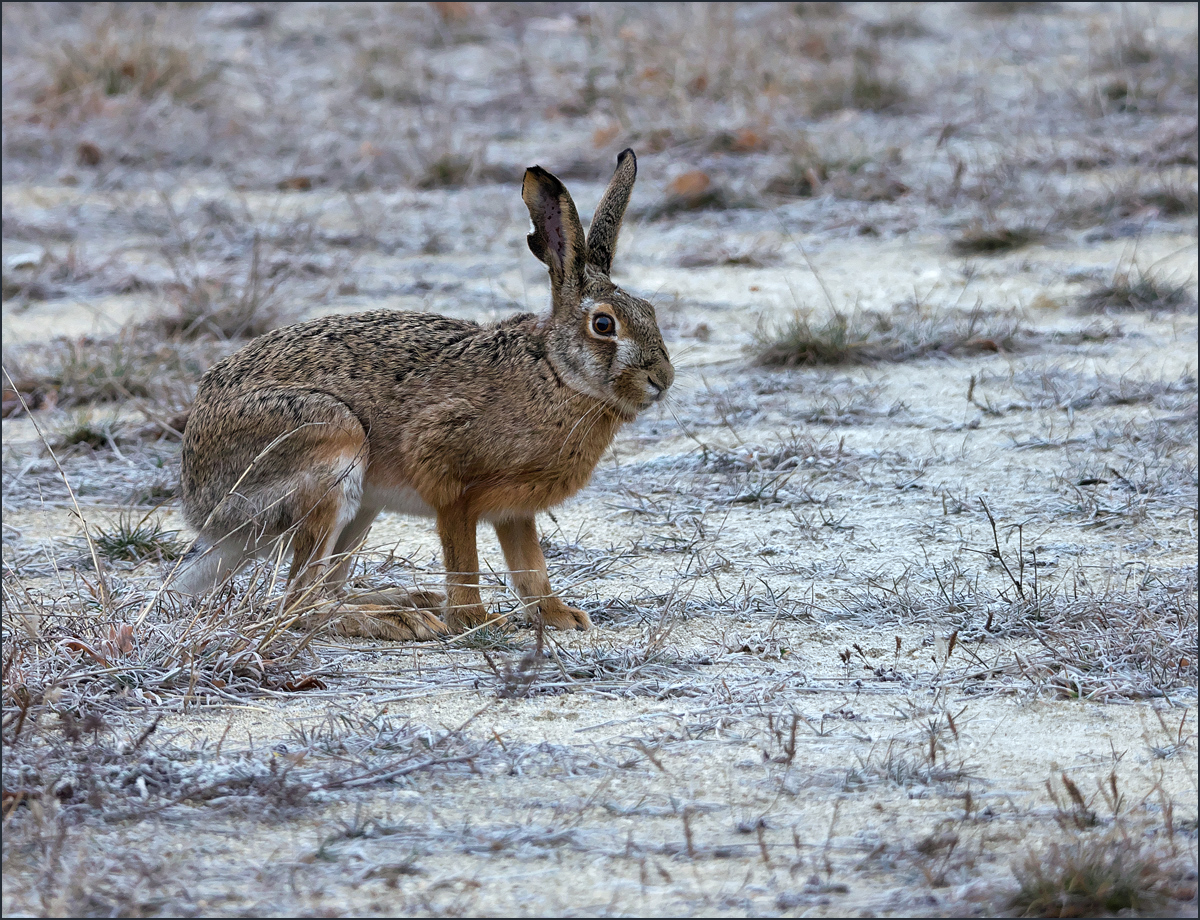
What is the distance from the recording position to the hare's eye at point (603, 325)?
13.6 feet

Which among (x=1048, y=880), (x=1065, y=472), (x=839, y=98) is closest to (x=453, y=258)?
(x=839, y=98)

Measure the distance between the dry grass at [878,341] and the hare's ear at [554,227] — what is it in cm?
247

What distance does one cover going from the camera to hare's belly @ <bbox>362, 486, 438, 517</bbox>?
13.8ft

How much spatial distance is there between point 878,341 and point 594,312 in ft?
9.13

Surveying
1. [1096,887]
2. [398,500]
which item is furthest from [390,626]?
[1096,887]

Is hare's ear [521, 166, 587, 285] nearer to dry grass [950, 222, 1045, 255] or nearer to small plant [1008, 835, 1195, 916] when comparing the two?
small plant [1008, 835, 1195, 916]

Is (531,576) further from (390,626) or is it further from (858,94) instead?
Answer: (858,94)

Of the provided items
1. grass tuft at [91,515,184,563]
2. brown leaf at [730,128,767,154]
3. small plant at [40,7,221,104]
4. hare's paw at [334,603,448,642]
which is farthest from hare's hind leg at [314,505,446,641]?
small plant at [40,7,221,104]

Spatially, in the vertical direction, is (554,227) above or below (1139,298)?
above

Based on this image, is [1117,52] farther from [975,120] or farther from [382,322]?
[382,322]

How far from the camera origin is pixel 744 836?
279 cm

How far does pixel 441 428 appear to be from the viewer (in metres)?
4.16

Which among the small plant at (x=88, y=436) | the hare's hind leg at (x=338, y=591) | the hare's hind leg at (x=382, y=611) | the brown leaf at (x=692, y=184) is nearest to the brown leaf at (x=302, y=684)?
the hare's hind leg at (x=338, y=591)

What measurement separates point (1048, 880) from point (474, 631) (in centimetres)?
199
